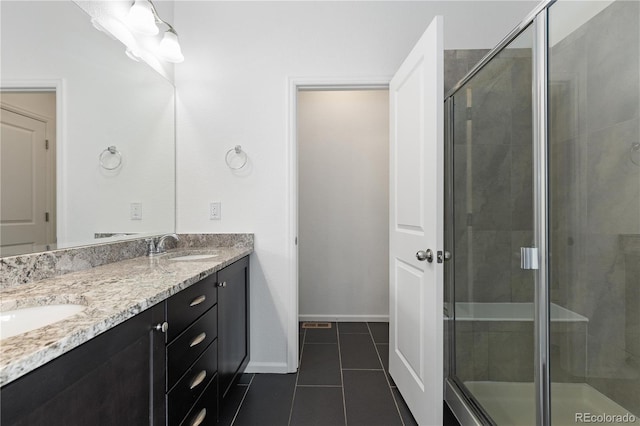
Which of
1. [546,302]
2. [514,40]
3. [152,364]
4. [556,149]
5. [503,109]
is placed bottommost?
[152,364]

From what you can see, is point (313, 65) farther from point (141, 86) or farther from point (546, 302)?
point (546, 302)

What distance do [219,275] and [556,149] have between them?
155 centimetres

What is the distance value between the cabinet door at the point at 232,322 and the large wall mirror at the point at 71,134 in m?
0.63

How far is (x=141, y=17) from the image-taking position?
1668mm

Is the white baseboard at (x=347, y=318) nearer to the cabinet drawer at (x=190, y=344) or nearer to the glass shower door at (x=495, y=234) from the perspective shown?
the glass shower door at (x=495, y=234)

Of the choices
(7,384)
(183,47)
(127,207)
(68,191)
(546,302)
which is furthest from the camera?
(183,47)

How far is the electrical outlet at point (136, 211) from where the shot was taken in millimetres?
1803

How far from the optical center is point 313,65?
2135mm

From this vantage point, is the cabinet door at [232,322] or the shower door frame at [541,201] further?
the cabinet door at [232,322]

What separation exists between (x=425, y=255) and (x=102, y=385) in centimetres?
125

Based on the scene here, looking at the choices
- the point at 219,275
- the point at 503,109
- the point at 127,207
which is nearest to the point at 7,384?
the point at 219,275

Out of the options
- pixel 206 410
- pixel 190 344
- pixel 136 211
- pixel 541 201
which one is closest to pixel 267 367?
pixel 206 410

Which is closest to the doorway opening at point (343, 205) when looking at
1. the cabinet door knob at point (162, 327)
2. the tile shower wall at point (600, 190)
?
the tile shower wall at point (600, 190)
